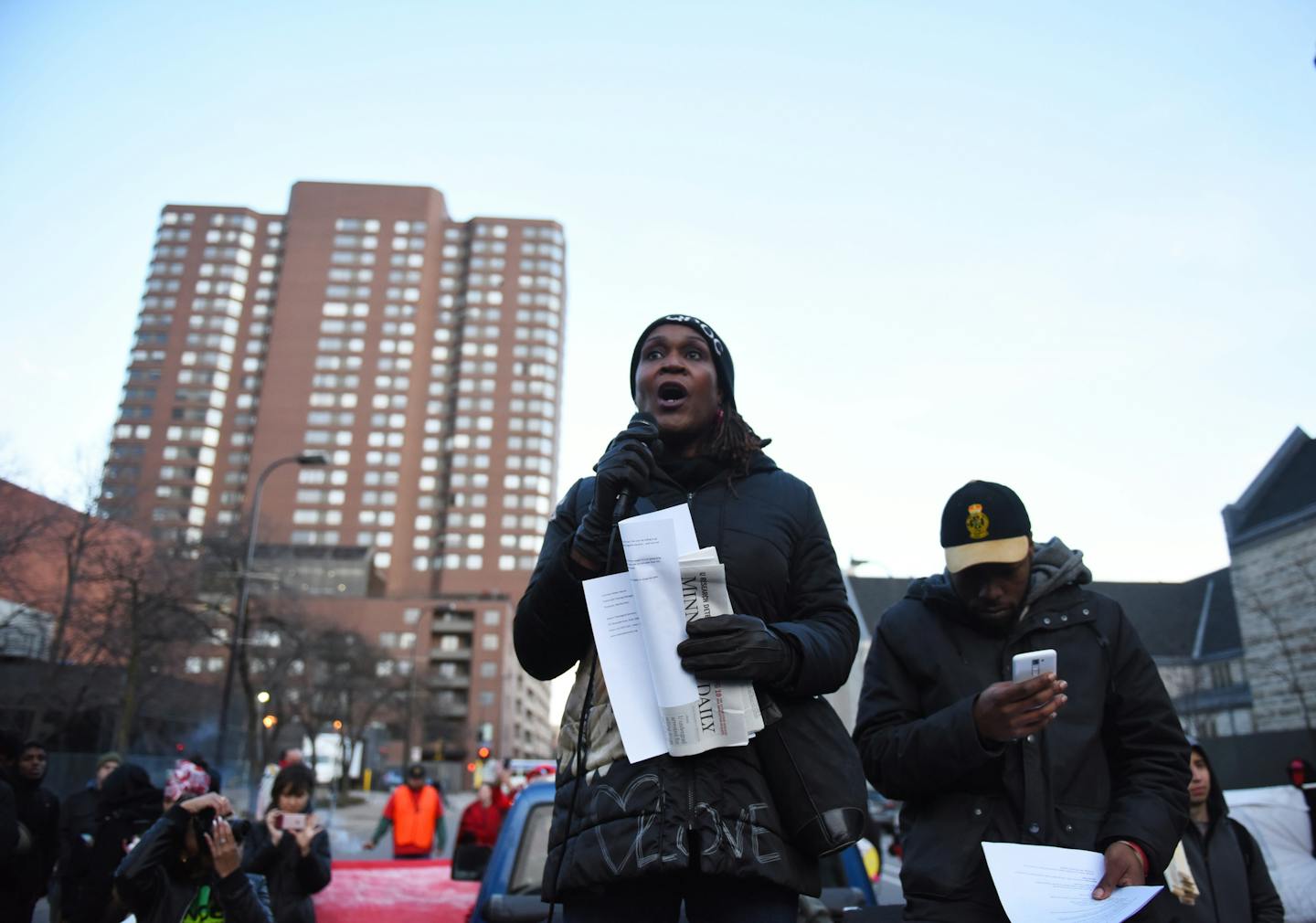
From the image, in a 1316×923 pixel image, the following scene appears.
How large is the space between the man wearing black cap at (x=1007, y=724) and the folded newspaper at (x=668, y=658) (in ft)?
2.75

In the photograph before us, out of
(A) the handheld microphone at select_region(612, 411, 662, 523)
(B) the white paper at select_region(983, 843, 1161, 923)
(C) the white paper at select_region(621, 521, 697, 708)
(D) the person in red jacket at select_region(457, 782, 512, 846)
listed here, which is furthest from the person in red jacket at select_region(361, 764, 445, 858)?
(C) the white paper at select_region(621, 521, 697, 708)

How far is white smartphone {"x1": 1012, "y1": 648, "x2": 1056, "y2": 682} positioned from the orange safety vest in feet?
34.3

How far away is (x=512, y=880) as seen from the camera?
4570 millimetres

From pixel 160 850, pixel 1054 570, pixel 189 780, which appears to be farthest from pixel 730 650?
pixel 189 780

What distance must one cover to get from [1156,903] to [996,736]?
2.04 ft

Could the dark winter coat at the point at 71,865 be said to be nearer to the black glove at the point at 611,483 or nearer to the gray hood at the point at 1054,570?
the black glove at the point at 611,483

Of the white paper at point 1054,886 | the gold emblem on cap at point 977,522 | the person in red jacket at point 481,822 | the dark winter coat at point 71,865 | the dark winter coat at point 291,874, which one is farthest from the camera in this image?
the person in red jacket at point 481,822

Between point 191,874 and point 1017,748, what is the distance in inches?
152

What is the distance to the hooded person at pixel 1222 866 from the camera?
12.6 feet

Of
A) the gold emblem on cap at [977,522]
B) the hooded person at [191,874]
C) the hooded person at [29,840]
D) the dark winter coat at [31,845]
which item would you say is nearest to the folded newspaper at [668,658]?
the gold emblem on cap at [977,522]

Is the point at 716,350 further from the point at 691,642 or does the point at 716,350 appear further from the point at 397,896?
the point at 397,896

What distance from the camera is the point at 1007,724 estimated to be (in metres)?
2.38

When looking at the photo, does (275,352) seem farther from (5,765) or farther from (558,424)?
(5,765)

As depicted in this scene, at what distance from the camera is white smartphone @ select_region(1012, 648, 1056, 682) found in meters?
2.29
